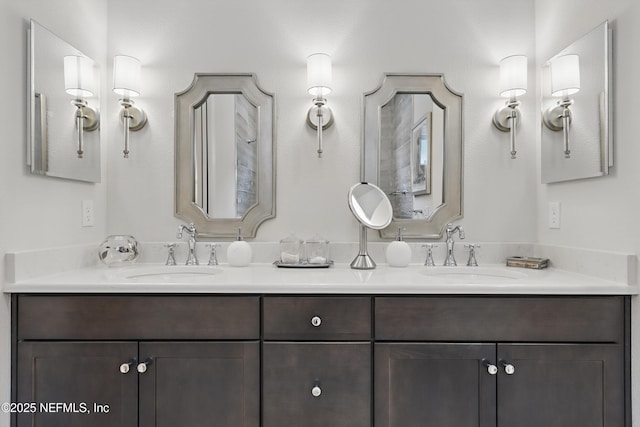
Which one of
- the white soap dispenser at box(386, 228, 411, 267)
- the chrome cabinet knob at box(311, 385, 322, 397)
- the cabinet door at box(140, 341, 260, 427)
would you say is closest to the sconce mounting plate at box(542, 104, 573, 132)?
the white soap dispenser at box(386, 228, 411, 267)

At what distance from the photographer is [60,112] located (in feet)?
5.23

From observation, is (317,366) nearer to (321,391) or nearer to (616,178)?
(321,391)

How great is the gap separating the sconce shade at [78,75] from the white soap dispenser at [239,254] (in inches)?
38.6

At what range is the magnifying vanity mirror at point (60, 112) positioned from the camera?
1451mm

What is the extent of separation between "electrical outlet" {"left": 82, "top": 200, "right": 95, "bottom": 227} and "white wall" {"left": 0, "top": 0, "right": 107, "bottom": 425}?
3cm

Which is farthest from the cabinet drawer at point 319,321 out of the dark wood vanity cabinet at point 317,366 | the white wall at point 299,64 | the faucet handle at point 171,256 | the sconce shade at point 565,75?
the sconce shade at point 565,75

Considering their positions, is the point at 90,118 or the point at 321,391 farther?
the point at 90,118

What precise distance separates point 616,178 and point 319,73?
4.35ft

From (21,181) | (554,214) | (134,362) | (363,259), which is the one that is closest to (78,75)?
(21,181)

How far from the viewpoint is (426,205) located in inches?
75.7

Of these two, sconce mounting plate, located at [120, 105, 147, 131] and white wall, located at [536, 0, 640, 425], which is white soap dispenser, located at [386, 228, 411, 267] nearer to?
white wall, located at [536, 0, 640, 425]

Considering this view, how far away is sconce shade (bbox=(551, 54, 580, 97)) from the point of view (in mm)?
1565

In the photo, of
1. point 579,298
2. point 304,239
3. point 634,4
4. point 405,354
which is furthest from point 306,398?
point 634,4

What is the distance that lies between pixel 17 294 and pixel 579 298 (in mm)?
2026
